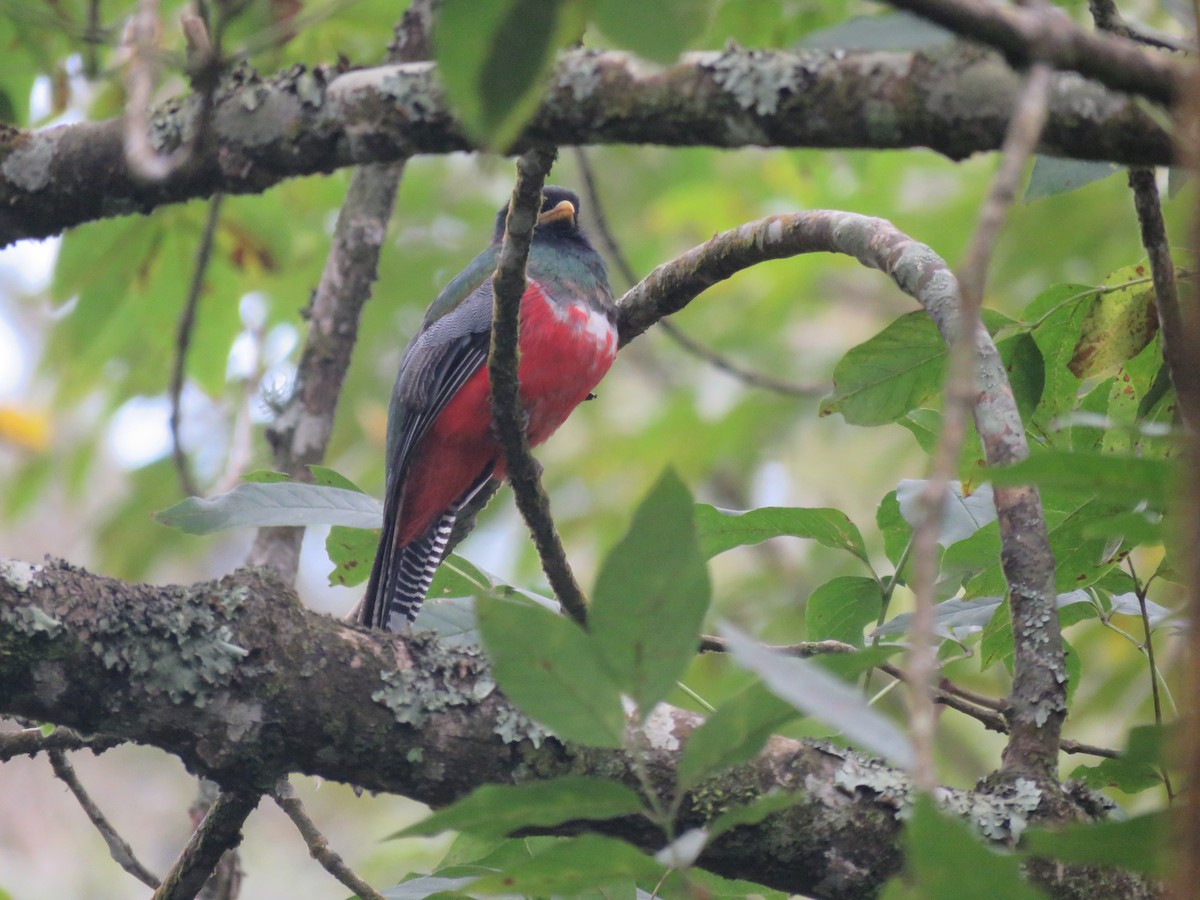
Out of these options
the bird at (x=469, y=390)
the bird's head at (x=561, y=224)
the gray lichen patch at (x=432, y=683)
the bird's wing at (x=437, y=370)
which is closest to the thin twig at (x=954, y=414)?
the gray lichen patch at (x=432, y=683)

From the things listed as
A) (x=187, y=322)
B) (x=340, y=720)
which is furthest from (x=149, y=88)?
(x=187, y=322)

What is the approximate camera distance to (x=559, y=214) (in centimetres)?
495

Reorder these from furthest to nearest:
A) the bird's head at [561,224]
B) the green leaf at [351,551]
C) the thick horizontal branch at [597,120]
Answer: the bird's head at [561,224], the green leaf at [351,551], the thick horizontal branch at [597,120]

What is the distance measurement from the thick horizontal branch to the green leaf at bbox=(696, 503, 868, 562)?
0.87 m

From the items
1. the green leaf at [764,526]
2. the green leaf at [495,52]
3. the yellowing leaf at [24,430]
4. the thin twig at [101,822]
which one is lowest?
the thin twig at [101,822]

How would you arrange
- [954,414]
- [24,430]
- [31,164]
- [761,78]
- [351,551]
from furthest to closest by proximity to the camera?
1. [24,430]
2. [351,551]
3. [31,164]
4. [761,78]
5. [954,414]

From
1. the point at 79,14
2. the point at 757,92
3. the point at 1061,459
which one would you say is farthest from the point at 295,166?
the point at 79,14

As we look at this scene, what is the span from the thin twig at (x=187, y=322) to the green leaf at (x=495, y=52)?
3.28 m

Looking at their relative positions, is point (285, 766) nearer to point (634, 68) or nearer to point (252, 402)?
point (634, 68)

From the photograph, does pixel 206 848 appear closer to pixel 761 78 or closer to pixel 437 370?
pixel 761 78

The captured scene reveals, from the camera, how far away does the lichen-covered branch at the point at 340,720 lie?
1.95 meters

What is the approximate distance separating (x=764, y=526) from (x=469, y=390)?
91.2 inches

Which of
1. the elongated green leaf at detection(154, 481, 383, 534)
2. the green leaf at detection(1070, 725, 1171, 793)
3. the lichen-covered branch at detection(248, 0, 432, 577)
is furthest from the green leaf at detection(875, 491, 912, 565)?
the lichen-covered branch at detection(248, 0, 432, 577)

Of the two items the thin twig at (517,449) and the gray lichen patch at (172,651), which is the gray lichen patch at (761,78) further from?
the gray lichen patch at (172,651)
